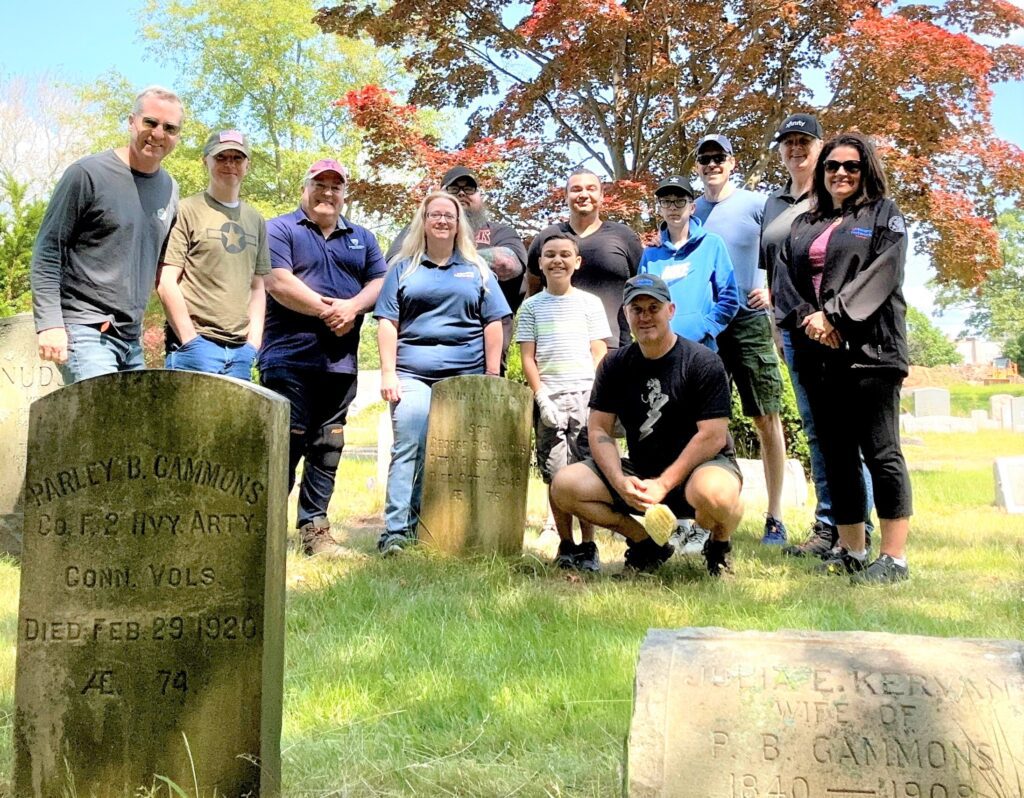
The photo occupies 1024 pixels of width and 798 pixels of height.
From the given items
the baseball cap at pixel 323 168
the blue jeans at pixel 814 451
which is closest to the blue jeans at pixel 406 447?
the baseball cap at pixel 323 168

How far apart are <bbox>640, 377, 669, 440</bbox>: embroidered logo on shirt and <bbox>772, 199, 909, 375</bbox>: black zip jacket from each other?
77 centimetres

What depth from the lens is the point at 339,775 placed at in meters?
2.43

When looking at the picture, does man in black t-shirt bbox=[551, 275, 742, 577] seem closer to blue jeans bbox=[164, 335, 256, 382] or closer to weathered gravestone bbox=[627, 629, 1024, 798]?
blue jeans bbox=[164, 335, 256, 382]

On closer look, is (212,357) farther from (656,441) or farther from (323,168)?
(656,441)

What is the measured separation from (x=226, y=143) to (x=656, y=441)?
2.70m

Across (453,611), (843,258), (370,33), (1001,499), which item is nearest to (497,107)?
(370,33)

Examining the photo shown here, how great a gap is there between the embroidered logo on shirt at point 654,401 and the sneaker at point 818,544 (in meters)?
1.29

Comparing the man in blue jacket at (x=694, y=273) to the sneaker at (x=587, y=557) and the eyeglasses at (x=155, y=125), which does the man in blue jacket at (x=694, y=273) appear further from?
the eyeglasses at (x=155, y=125)

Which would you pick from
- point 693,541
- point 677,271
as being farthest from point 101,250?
point 693,541

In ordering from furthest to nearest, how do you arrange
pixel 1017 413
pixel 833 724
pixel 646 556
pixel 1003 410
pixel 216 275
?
1. pixel 1003 410
2. pixel 1017 413
3. pixel 216 275
4. pixel 646 556
5. pixel 833 724

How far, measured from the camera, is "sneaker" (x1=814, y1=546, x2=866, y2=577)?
14.9 ft

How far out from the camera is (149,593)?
2.35m

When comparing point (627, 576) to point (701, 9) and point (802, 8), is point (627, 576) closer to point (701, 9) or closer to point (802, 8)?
point (701, 9)

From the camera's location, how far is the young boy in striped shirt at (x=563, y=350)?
544 cm
